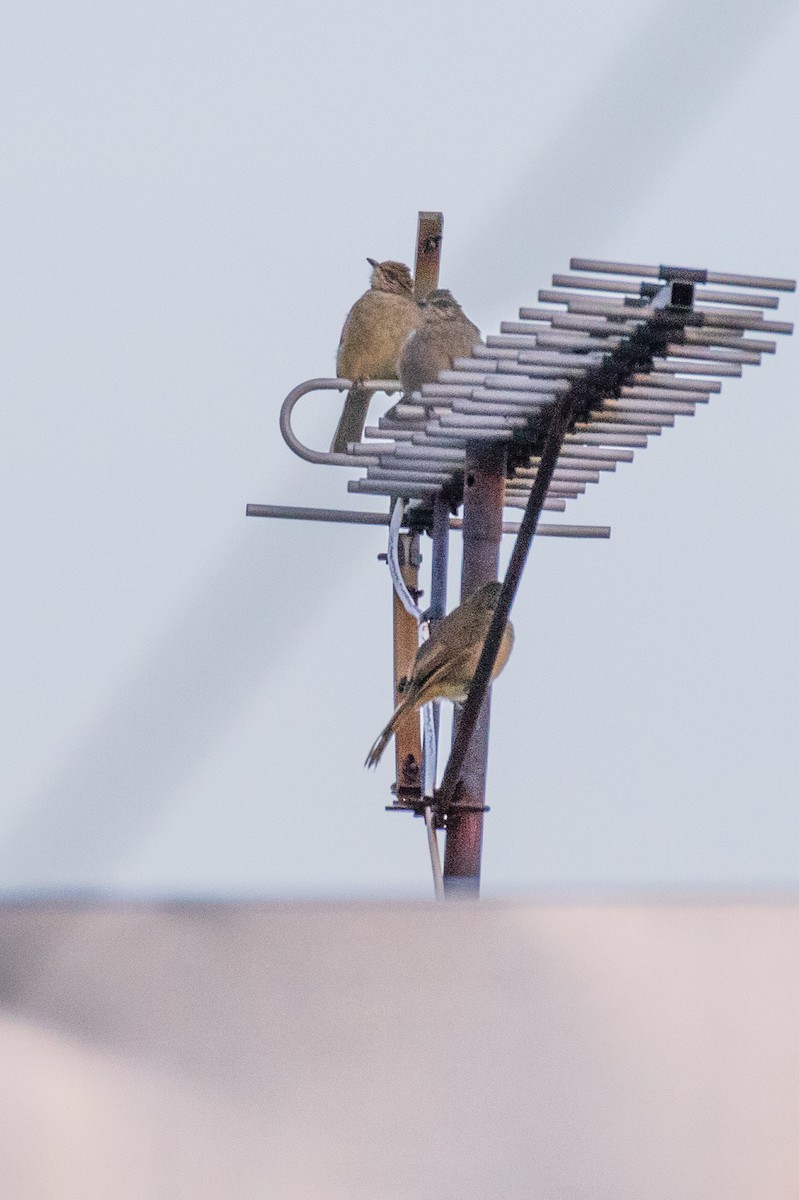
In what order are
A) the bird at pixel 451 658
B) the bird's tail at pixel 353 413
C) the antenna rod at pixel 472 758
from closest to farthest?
1. the antenna rod at pixel 472 758
2. the bird at pixel 451 658
3. the bird's tail at pixel 353 413

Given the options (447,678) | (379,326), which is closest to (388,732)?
(447,678)

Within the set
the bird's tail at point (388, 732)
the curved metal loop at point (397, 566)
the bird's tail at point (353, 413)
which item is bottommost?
the bird's tail at point (388, 732)

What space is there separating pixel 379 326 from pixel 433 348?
61.6 inches

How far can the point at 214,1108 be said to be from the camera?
4.59 ft

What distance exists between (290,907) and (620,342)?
6.91ft

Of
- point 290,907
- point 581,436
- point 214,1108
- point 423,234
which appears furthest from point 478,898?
point 423,234

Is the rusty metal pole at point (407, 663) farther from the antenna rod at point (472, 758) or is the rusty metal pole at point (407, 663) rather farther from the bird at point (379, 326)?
the bird at point (379, 326)

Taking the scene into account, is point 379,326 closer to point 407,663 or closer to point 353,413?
point 353,413

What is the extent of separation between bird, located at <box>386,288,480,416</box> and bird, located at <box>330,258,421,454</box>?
1.00m

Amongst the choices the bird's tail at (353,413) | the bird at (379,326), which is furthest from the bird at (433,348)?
the bird at (379,326)

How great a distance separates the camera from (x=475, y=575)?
15.0 feet

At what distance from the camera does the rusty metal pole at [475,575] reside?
14.2 feet

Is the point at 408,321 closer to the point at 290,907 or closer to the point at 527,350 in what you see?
the point at 527,350

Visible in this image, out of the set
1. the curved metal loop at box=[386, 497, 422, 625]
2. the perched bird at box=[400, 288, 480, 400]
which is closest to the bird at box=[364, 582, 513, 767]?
the curved metal loop at box=[386, 497, 422, 625]
